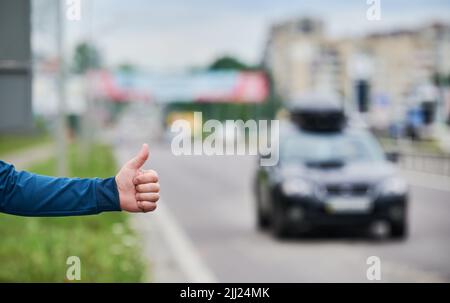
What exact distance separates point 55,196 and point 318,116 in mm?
8797

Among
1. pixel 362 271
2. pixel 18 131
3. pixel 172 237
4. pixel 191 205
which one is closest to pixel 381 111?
pixel 191 205

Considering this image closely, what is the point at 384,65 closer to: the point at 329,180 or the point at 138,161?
the point at 329,180

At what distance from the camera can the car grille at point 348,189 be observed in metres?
10.6

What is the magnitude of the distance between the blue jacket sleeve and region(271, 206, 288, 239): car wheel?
834 centimetres

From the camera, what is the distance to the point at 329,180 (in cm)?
1070

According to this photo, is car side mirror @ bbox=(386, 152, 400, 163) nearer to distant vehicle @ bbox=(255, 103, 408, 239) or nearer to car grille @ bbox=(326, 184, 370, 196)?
distant vehicle @ bbox=(255, 103, 408, 239)

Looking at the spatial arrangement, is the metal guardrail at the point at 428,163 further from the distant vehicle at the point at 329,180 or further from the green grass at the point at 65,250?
the green grass at the point at 65,250

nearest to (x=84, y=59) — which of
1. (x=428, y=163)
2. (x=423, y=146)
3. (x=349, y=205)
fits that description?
(x=349, y=205)

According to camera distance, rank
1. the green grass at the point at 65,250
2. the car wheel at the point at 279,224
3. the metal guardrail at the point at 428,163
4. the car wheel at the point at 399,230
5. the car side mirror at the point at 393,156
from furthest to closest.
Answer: the metal guardrail at the point at 428,163 < the car wheel at the point at 279,224 < the car wheel at the point at 399,230 < the car side mirror at the point at 393,156 < the green grass at the point at 65,250

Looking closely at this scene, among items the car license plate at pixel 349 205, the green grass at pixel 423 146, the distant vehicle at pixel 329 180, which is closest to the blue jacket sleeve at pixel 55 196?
the distant vehicle at pixel 329 180

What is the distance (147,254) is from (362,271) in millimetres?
1990

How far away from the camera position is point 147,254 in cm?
988

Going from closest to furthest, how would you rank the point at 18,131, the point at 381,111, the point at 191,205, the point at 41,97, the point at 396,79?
the point at 18,131, the point at 41,97, the point at 191,205, the point at 381,111, the point at 396,79

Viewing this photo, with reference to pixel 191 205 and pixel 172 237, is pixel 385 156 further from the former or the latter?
pixel 191 205
